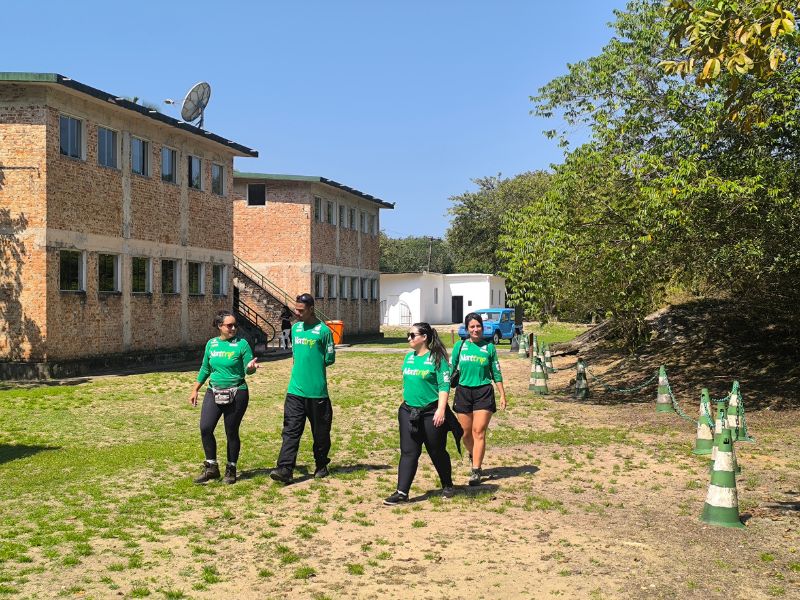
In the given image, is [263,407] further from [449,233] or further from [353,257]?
[449,233]

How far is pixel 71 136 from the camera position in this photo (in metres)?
23.8

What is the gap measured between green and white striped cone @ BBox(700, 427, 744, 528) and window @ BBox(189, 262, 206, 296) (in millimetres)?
24102

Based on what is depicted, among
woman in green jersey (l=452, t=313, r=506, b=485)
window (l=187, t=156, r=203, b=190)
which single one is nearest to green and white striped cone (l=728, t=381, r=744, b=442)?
woman in green jersey (l=452, t=313, r=506, b=485)

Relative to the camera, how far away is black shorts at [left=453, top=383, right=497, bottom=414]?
32.2 ft

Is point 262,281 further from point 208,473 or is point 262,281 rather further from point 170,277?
point 208,473

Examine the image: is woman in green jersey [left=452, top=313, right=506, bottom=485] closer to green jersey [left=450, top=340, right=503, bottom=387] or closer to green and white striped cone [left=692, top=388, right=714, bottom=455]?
green jersey [left=450, top=340, right=503, bottom=387]

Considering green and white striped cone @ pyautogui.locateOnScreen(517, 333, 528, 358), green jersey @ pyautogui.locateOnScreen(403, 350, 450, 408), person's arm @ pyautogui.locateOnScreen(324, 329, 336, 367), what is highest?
person's arm @ pyautogui.locateOnScreen(324, 329, 336, 367)

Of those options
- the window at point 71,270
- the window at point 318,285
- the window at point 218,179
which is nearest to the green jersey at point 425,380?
the window at point 71,270

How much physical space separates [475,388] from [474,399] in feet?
0.38

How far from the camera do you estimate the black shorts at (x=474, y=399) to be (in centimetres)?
981

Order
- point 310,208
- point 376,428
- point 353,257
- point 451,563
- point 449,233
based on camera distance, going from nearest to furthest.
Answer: point 451,563 < point 376,428 < point 310,208 < point 353,257 < point 449,233

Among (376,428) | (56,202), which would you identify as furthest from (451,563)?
(56,202)

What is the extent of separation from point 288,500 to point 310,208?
104ft

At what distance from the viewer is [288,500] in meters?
8.88
